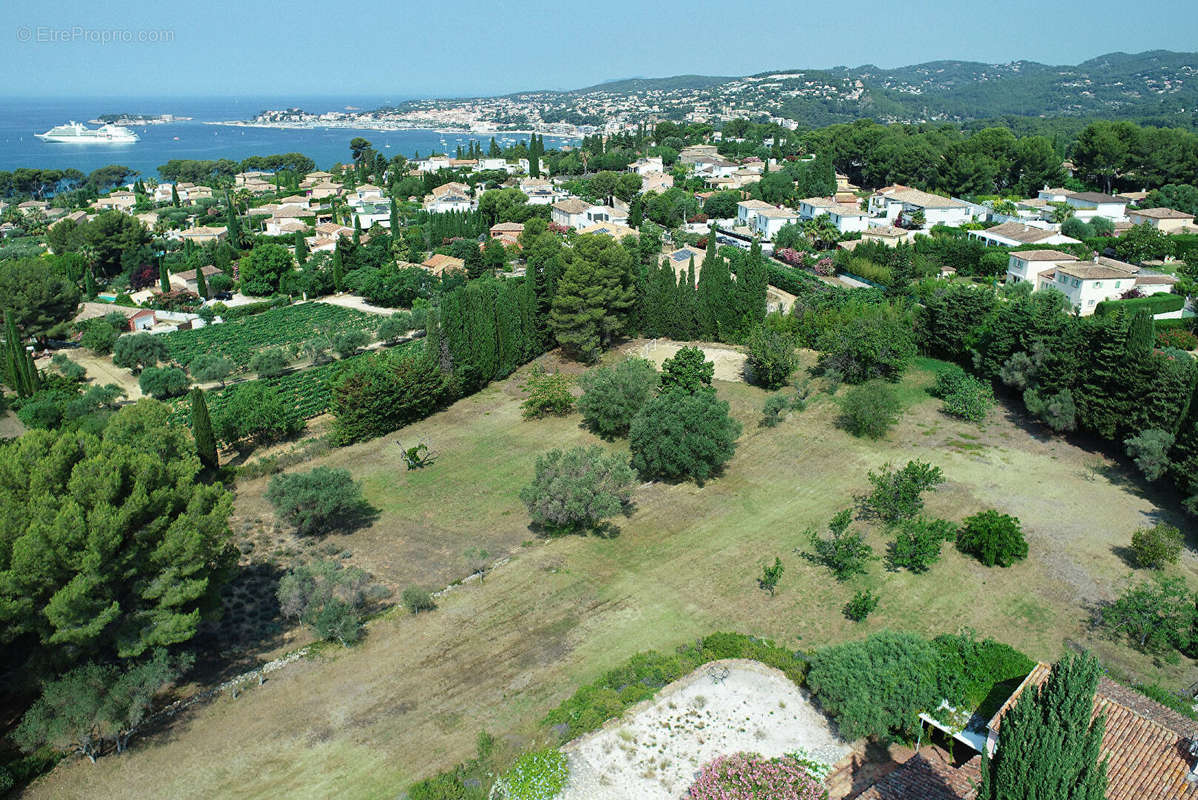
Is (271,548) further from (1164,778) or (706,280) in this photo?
(706,280)

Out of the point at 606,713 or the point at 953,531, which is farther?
the point at 953,531

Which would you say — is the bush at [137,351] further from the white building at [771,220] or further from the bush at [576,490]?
the white building at [771,220]

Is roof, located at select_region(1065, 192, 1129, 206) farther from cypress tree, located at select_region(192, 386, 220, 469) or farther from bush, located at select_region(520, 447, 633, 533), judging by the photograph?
cypress tree, located at select_region(192, 386, 220, 469)

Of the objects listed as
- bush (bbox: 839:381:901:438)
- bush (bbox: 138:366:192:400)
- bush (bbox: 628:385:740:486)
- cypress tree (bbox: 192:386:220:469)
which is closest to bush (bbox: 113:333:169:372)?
bush (bbox: 138:366:192:400)

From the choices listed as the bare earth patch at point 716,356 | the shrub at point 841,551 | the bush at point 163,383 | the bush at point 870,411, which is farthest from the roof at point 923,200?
the bush at point 163,383

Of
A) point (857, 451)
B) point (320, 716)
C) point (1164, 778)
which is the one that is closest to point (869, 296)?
point (857, 451)

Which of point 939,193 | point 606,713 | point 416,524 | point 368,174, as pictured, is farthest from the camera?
point 368,174
